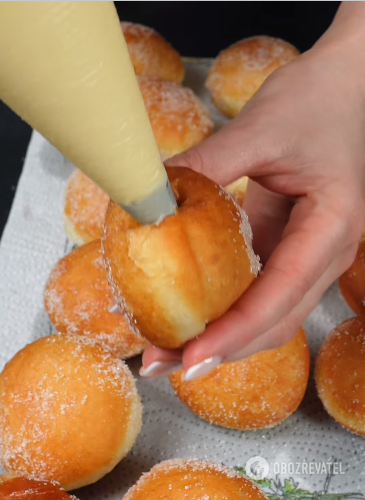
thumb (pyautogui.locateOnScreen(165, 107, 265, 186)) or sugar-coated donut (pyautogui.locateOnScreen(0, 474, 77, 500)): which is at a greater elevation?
thumb (pyautogui.locateOnScreen(165, 107, 265, 186))

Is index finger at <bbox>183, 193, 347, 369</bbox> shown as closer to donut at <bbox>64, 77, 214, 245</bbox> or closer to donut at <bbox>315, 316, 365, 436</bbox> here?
donut at <bbox>315, 316, 365, 436</bbox>

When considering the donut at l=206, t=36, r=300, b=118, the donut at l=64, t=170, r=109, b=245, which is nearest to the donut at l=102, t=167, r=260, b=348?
the donut at l=64, t=170, r=109, b=245

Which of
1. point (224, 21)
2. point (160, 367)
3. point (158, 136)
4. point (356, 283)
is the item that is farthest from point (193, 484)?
point (224, 21)

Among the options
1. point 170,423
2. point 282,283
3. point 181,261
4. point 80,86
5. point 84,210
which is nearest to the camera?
point 80,86

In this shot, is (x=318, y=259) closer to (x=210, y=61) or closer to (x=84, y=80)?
(x=84, y=80)

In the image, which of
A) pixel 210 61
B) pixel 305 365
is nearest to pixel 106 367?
pixel 305 365

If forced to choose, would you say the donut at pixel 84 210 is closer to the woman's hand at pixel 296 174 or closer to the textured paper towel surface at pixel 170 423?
the textured paper towel surface at pixel 170 423

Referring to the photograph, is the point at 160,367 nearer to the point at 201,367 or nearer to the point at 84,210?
the point at 201,367

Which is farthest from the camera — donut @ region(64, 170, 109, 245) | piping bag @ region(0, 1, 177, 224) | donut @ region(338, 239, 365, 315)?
donut @ region(64, 170, 109, 245)
